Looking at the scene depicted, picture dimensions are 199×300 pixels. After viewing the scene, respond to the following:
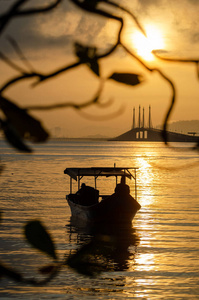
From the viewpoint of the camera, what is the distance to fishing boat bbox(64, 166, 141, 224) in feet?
109

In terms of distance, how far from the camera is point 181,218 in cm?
4512

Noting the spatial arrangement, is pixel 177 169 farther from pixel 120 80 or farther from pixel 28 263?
pixel 28 263

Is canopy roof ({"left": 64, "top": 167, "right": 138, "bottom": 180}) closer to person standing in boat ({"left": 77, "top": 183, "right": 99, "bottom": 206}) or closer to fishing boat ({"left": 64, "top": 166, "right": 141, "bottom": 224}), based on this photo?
fishing boat ({"left": 64, "top": 166, "right": 141, "bottom": 224})

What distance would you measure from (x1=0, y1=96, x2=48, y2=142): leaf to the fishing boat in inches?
1227

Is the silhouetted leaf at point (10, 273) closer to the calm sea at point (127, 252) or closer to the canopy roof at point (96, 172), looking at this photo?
the calm sea at point (127, 252)

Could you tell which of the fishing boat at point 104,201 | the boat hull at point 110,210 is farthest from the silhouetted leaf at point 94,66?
the boat hull at point 110,210

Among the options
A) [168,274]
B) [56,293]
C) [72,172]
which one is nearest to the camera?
[56,293]

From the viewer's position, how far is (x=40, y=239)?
779mm

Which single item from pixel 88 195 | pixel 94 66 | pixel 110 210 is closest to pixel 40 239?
pixel 94 66

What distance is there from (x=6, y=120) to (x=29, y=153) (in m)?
0.06

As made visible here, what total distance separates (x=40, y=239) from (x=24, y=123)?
179 mm

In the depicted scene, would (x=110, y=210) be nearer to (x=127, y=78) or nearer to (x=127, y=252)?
(x=127, y=252)

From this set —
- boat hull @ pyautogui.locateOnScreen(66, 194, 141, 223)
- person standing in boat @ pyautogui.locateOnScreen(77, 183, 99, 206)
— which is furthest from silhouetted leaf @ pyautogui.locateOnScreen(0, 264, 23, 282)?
person standing in boat @ pyautogui.locateOnScreen(77, 183, 99, 206)

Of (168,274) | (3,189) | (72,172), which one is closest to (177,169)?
(168,274)
